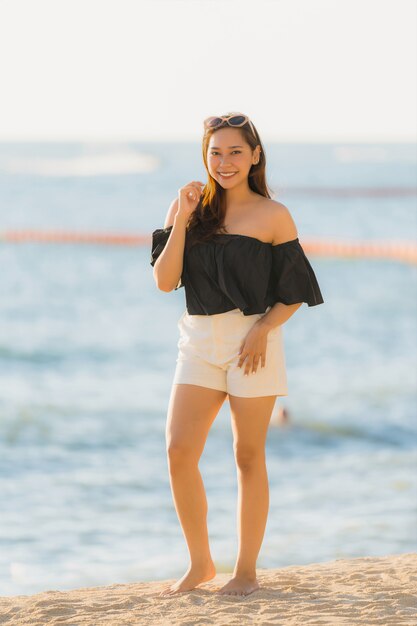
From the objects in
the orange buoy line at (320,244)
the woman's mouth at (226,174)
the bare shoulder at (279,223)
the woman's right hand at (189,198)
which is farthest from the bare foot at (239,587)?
the orange buoy line at (320,244)

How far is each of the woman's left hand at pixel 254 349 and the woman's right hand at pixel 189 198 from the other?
469 mm

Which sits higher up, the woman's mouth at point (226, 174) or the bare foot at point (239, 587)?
the woman's mouth at point (226, 174)

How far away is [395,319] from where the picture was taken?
19594mm

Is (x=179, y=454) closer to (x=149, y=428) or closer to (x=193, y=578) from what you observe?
(x=193, y=578)

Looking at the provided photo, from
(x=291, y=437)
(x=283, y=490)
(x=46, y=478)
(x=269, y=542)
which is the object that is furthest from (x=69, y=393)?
(x=269, y=542)

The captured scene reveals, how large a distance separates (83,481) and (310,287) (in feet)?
15.4

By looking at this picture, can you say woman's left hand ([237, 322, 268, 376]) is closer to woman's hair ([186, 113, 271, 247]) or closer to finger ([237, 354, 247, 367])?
finger ([237, 354, 247, 367])

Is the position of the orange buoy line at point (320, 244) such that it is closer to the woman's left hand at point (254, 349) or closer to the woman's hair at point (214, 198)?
the woman's hair at point (214, 198)

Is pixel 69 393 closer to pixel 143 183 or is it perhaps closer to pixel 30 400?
pixel 30 400

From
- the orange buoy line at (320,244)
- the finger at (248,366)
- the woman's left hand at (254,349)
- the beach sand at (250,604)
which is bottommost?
the orange buoy line at (320,244)

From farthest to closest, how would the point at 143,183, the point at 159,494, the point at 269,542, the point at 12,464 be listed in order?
1. the point at 143,183
2. the point at 12,464
3. the point at 159,494
4. the point at 269,542

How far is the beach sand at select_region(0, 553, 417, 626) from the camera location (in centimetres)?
391

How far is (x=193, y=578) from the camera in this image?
423 centimetres

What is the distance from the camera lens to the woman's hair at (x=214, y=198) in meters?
4.06
